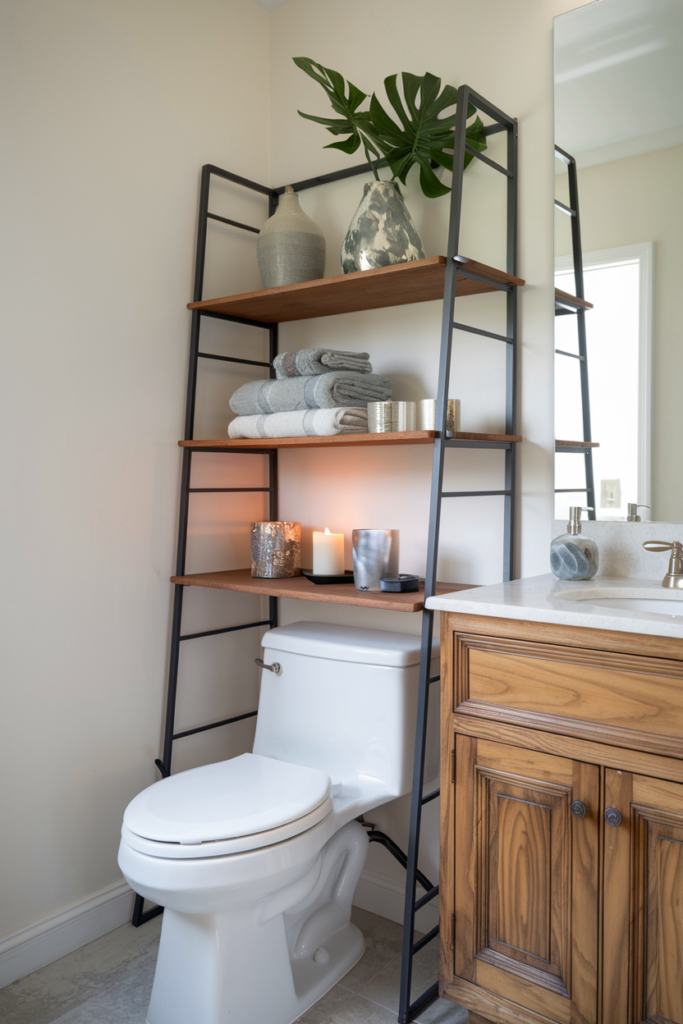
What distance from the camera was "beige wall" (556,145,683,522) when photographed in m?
1.57

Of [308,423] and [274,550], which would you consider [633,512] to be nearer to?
[308,423]

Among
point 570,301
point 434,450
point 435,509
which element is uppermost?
point 570,301

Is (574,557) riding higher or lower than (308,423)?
lower

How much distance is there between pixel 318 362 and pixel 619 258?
0.72 metres

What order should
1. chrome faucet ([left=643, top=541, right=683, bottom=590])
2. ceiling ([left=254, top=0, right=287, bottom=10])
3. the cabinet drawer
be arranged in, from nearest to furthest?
1. the cabinet drawer
2. chrome faucet ([left=643, top=541, right=683, bottom=590])
3. ceiling ([left=254, top=0, right=287, bottom=10])

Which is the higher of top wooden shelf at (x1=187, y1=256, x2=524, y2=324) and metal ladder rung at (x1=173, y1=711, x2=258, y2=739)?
top wooden shelf at (x1=187, y1=256, x2=524, y2=324)

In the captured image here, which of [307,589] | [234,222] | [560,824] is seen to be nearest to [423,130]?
[234,222]

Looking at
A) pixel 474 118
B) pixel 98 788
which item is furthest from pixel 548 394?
pixel 98 788

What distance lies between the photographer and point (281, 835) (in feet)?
4.56

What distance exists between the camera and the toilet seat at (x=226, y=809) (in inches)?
52.9

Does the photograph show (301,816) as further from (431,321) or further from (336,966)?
(431,321)

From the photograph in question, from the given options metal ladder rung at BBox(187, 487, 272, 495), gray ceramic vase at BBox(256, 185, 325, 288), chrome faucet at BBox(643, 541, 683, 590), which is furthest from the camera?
metal ladder rung at BBox(187, 487, 272, 495)

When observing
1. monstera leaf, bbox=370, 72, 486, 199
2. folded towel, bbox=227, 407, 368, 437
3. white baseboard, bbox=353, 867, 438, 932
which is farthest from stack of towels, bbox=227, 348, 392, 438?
white baseboard, bbox=353, 867, 438, 932

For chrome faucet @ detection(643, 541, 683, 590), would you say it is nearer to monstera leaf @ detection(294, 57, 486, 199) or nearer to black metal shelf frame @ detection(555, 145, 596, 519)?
black metal shelf frame @ detection(555, 145, 596, 519)
